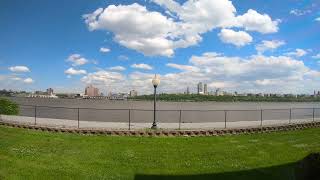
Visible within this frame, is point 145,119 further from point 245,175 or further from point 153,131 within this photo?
point 245,175

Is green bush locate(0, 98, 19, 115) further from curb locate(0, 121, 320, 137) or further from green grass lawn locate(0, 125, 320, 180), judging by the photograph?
green grass lawn locate(0, 125, 320, 180)

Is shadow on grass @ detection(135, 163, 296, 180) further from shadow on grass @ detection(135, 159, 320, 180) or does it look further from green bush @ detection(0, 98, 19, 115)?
green bush @ detection(0, 98, 19, 115)

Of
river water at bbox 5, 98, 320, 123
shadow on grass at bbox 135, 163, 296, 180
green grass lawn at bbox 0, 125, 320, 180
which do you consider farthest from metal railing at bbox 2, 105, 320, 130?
shadow on grass at bbox 135, 163, 296, 180

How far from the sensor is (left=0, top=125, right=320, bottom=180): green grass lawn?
1120 cm

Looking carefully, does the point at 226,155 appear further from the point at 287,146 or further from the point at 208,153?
the point at 287,146

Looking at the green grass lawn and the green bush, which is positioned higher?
the green bush

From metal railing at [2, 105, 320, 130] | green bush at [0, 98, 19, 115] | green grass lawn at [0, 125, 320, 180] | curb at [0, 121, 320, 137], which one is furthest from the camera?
green bush at [0, 98, 19, 115]

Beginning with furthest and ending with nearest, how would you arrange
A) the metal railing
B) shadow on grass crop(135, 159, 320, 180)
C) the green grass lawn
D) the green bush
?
the green bush, the metal railing, the green grass lawn, shadow on grass crop(135, 159, 320, 180)

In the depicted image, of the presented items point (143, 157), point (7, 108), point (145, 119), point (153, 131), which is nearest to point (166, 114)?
point (145, 119)

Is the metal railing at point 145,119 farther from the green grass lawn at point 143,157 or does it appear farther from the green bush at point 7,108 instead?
the green grass lawn at point 143,157

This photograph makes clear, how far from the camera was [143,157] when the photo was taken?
45.2ft

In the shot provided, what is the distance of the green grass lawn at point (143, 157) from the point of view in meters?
11.2

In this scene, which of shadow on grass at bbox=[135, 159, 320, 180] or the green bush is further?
the green bush

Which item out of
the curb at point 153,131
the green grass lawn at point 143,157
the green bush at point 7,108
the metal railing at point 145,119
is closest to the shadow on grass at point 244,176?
the green grass lawn at point 143,157
